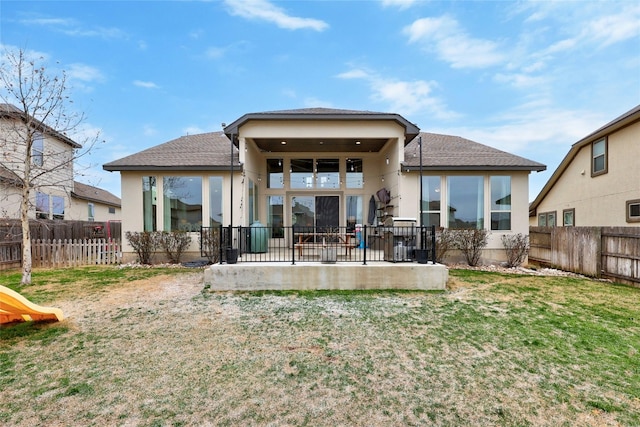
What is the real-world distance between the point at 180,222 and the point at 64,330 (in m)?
6.08

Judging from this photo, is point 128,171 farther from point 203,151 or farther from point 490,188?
point 490,188

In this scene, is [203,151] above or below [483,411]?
above

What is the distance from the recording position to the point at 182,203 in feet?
32.5

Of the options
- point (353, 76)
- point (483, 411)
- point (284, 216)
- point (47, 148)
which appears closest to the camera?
point (483, 411)

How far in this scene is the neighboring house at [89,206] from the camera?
15164 mm

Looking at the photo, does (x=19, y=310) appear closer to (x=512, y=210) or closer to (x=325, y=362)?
(x=325, y=362)

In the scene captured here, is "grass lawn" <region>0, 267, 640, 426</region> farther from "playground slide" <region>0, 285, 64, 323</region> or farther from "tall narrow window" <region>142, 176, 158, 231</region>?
"tall narrow window" <region>142, 176, 158, 231</region>

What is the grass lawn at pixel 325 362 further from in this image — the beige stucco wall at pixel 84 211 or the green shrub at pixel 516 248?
the beige stucco wall at pixel 84 211

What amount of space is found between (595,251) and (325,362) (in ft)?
29.4

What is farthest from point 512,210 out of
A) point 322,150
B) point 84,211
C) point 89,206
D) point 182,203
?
point 89,206

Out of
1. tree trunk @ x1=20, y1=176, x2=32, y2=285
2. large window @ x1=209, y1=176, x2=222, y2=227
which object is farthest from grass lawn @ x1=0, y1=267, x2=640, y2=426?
large window @ x1=209, y1=176, x2=222, y2=227

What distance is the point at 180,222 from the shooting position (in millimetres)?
9898

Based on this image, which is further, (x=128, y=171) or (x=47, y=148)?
(x=47, y=148)

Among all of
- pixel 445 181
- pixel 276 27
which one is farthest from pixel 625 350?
pixel 276 27
